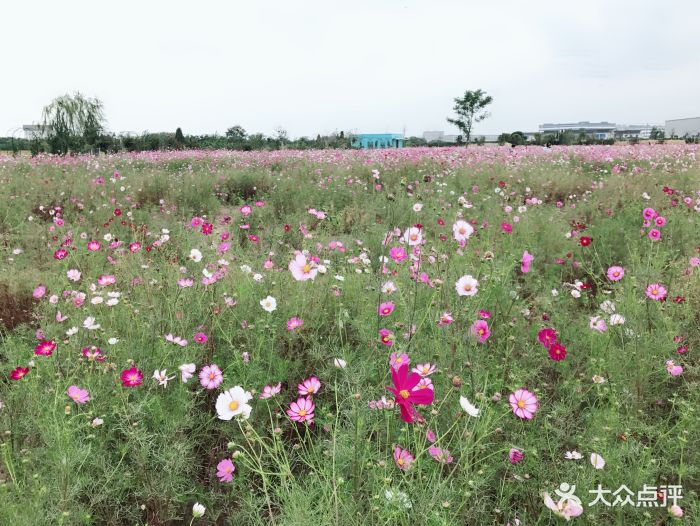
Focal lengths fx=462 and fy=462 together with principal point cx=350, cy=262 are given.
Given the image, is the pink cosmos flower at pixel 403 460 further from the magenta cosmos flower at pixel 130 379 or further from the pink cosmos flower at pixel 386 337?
the magenta cosmos flower at pixel 130 379

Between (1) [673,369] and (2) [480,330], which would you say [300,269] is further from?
(1) [673,369]

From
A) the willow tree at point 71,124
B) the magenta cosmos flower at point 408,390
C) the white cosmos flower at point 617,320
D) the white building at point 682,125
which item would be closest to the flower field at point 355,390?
the magenta cosmos flower at point 408,390

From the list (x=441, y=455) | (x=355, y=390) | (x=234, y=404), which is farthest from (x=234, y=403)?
(x=441, y=455)

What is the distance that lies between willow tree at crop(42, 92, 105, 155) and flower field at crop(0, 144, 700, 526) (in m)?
16.0

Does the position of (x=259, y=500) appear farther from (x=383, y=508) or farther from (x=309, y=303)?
(x=309, y=303)

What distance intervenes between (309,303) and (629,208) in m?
3.58

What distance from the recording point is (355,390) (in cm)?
150

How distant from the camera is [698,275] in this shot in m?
2.89

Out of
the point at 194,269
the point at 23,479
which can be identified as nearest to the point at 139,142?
the point at 194,269

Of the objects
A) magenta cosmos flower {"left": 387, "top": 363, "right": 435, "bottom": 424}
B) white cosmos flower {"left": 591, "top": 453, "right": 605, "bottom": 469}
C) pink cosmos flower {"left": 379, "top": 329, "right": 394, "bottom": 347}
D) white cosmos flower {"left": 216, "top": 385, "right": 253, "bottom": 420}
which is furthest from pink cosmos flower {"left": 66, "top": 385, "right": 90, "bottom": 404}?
white cosmos flower {"left": 591, "top": 453, "right": 605, "bottom": 469}

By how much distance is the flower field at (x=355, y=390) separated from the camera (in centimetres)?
136

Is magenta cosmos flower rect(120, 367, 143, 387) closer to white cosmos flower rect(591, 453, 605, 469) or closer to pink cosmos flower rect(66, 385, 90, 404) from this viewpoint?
pink cosmos flower rect(66, 385, 90, 404)

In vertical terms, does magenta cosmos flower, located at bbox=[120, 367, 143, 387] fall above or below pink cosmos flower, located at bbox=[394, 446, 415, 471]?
above

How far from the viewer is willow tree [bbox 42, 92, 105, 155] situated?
16984 millimetres
